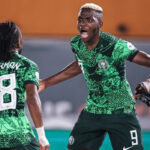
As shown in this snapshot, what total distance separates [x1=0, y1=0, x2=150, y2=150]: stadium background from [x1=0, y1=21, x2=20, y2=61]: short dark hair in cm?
415

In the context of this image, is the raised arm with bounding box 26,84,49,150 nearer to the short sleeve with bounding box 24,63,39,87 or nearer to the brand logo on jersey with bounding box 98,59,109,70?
the short sleeve with bounding box 24,63,39,87

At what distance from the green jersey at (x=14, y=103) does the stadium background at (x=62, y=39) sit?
409 centimetres

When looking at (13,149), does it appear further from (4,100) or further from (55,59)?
(55,59)

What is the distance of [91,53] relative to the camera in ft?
17.1

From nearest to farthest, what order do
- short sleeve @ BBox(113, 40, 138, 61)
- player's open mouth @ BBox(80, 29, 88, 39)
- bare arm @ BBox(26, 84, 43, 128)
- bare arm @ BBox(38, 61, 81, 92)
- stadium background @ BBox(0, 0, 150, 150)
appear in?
bare arm @ BBox(26, 84, 43, 128)
short sleeve @ BBox(113, 40, 138, 61)
player's open mouth @ BBox(80, 29, 88, 39)
bare arm @ BBox(38, 61, 81, 92)
stadium background @ BBox(0, 0, 150, 150)

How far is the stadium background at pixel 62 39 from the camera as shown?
9.49 meters

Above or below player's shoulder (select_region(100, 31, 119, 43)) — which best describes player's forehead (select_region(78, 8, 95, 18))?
above

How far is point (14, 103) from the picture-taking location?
4352mm

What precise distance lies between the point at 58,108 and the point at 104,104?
14.3ft

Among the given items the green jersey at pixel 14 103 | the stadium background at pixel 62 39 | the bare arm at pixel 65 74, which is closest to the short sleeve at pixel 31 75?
the green jersey at pixel 14 103

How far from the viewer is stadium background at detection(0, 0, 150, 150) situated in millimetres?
9492

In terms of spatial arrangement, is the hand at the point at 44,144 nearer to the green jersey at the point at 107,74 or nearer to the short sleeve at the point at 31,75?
the short sleeve at the point at 31,75

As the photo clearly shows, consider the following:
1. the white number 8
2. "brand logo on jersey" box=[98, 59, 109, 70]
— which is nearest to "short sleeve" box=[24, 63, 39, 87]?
the white number 8

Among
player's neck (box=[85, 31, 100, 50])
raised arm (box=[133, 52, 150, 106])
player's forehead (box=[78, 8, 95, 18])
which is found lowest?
raised arm (box=[133, 52, 150, 106])
